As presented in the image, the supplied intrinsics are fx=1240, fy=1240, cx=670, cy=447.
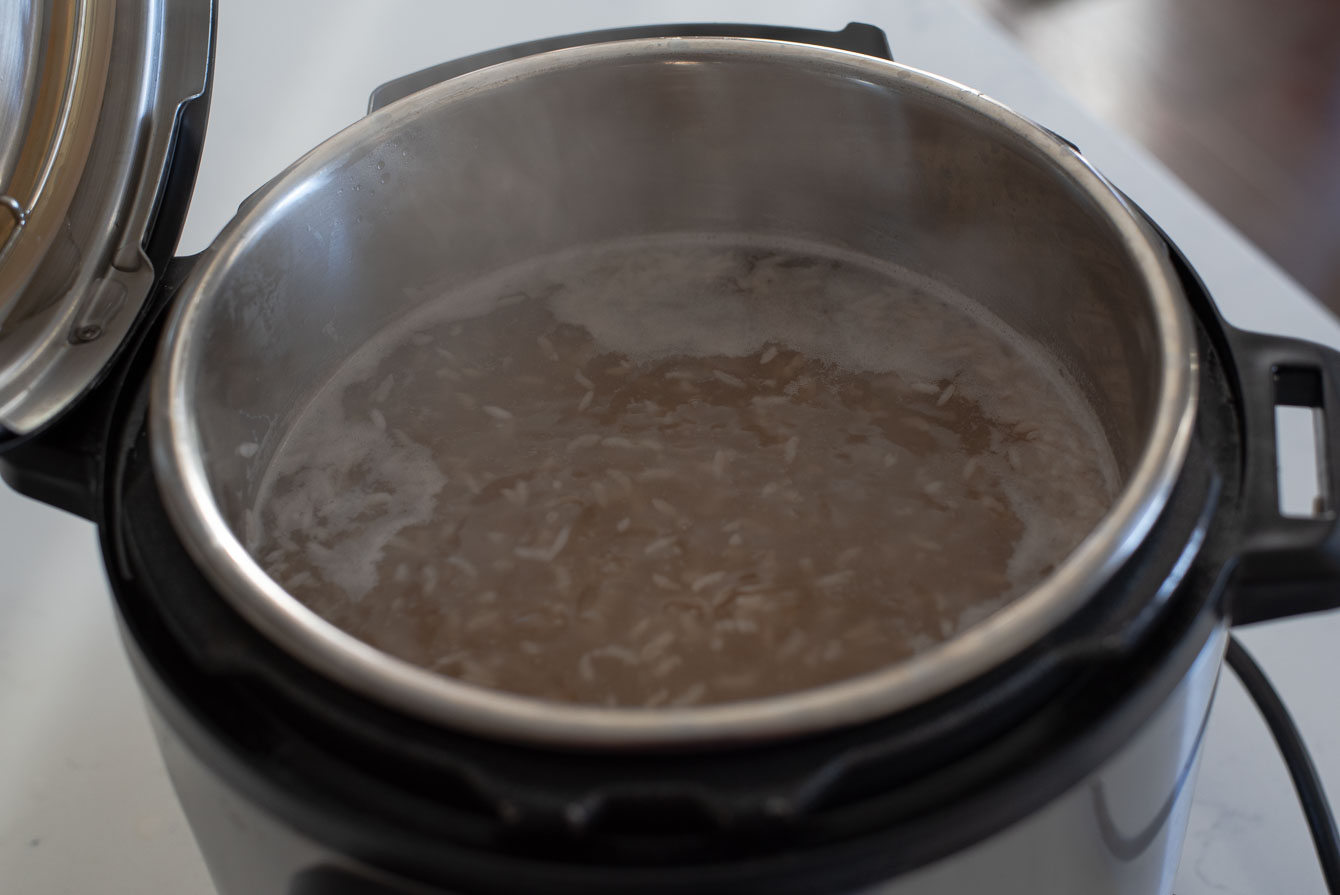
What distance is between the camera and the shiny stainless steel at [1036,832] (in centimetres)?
71

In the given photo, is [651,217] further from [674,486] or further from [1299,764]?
[1299,764]

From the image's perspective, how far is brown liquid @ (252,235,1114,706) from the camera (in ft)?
3.24

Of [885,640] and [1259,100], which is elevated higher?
[1259,100]

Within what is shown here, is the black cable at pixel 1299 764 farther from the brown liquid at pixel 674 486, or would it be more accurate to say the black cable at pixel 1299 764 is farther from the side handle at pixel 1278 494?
the side handle at pixel 1278 494

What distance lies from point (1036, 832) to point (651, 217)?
34.3 inches

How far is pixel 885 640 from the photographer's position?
3.18 ft

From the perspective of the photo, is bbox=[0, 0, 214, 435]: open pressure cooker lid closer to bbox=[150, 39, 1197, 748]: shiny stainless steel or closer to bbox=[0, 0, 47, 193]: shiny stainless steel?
bbox=[0, 0, 47, 193]: shiny stainless steel

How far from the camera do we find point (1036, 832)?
732 millimetres

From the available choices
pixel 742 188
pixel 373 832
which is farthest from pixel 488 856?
pixel 742 188

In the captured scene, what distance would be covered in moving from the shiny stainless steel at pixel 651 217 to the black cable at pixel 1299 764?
1.11 feet

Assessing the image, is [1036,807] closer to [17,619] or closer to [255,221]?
[255,221]

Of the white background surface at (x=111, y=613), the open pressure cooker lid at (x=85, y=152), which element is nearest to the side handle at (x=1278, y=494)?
the white background surface at (x=111, y=613)

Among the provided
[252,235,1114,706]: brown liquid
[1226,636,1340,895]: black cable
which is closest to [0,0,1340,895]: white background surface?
[1226,636,1340,895]: black cable

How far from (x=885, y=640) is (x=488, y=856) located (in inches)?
16.3
